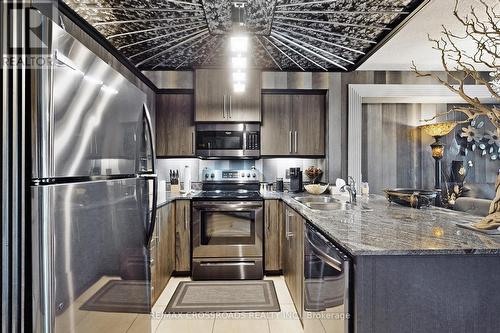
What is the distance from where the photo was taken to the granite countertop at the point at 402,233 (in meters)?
1.10

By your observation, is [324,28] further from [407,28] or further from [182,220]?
[182,220]

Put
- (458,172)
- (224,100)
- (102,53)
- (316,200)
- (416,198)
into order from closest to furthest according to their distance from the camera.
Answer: (416,198) < (102,53) < (316,200) < (224,100) < (458,172)

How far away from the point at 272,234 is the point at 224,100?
165 cm

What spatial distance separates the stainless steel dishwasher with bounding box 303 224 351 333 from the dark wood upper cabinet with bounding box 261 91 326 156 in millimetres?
1897

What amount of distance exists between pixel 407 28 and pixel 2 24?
9.66 feet

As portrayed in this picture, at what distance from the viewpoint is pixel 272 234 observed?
3307 millimetres

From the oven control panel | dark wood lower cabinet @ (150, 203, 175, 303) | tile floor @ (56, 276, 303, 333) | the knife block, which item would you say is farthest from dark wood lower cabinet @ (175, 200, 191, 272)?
the oven control panel

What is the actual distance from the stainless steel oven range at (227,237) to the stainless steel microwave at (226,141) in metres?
0.60

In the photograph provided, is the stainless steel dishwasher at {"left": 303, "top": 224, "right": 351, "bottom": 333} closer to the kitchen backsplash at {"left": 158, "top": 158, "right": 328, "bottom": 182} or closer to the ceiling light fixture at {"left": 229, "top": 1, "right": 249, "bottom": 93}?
the ceiling light fixture at {"left": 229, "top": 1, "right": 249, "bottom": 93}

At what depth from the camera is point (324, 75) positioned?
3619mm

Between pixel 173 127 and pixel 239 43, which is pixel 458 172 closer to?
pixel 239 43

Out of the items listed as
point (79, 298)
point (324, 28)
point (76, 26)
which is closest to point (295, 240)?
point (79, 298)

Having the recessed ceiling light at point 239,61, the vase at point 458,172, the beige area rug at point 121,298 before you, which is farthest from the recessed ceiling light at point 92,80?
the vase at point 458,172

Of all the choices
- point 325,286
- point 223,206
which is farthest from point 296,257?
point 223,206
